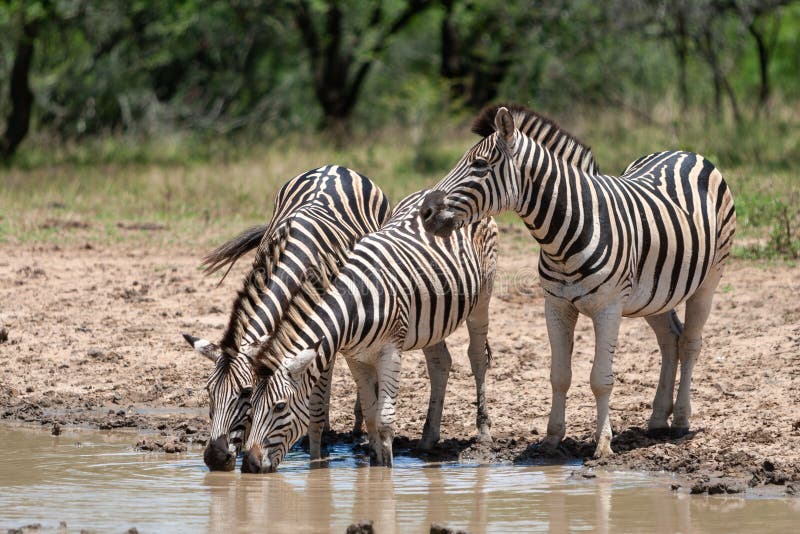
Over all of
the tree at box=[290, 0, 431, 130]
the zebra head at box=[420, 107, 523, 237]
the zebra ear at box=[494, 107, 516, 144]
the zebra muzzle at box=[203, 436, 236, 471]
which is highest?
the tree at box=[290, 0, 431, 130]

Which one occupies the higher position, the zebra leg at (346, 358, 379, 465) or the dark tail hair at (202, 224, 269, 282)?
the dark tail hair at (202, 224, 269, 282)

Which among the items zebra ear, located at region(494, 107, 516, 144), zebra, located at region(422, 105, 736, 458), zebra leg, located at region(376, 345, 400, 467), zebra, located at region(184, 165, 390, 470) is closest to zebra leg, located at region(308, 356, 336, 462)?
zebra, located at region(184, 165, 390, 470)

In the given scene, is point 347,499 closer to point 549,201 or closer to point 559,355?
point 559,355

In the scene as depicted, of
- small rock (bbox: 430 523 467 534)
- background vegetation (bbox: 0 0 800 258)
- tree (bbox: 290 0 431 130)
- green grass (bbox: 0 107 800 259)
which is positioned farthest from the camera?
tree (bbox: 290 0 431 130)

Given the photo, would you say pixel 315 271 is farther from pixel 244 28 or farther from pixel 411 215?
pixel 244 28

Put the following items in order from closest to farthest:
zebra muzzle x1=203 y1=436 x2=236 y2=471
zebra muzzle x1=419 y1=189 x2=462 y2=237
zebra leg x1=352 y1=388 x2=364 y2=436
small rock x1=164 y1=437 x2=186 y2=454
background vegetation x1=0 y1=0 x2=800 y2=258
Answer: zebra muzzle x1=203 y1=436 x2=236 y2=471 < zebra muzzle x1=419 y1=189 x2=462 y2=237 < small rock x1=164 y1=437 x2=186 y2=454 < zebra leg x1=352 y1=388 x2=364 y2=436 < background vegetation x1=0 y1=0 x2=800 y2=258

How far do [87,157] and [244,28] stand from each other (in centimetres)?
678

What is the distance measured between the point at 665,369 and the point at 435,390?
4.75ft

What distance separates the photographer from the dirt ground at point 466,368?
7.16 meters

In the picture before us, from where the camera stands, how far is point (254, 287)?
6.83 meters

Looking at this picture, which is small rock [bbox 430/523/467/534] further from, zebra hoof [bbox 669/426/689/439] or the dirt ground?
zebra hoof [bbox 669/426/689/439]

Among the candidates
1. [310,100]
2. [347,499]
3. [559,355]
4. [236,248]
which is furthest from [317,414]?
[310,100]

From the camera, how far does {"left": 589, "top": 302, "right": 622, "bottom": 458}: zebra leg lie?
6.79m

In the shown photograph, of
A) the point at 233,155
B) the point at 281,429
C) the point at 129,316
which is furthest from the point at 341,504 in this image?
the point at 233,155
